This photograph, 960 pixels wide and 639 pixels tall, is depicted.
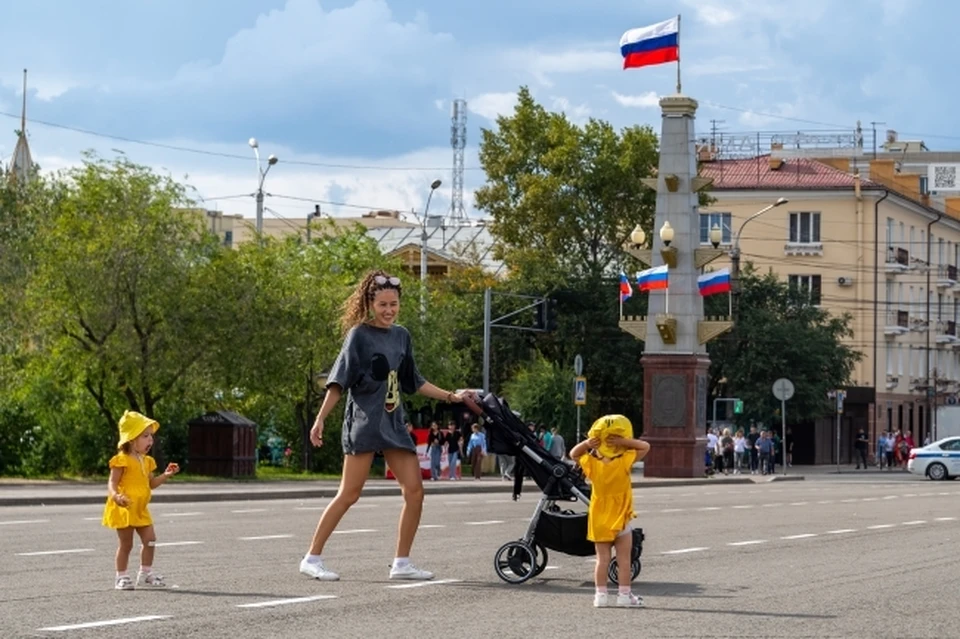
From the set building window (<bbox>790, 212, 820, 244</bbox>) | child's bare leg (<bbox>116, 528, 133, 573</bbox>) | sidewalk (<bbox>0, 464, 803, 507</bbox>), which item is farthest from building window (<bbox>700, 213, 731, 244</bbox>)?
child's bare leg (<bbox>116, 528, 133, 573</bbox>)

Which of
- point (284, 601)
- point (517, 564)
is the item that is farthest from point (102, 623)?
point (517, 564)

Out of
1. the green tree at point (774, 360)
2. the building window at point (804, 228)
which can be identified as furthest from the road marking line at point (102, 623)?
the building window at point (804, 228)

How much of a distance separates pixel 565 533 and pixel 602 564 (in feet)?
4.17

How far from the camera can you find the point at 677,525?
2295 centimetres

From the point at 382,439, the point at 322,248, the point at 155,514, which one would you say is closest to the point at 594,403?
the point at 322,248

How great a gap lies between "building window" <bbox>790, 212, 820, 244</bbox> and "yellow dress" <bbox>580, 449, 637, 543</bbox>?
7572 centimetres

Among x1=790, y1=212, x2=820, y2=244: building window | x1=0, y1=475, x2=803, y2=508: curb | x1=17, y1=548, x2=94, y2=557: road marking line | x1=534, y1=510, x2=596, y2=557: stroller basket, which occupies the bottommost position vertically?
x1=0, y1=475, x2=803, y2=508: curb

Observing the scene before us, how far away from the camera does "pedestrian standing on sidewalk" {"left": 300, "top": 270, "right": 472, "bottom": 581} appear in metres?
12.9

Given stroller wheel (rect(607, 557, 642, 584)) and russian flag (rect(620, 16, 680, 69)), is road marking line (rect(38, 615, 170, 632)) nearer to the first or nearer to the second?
stroller wheel (rect(607, 557, 642, 584))

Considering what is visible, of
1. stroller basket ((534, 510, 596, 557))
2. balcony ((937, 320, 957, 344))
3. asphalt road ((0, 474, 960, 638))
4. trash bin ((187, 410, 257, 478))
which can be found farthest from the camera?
balcony ((937, 320, 957, 344))

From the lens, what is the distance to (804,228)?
3435 inches

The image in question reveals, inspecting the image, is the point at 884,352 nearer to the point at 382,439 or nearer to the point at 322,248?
the point at 322,248

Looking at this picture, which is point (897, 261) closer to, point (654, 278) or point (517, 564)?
point (654, 278)

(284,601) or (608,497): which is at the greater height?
(608,497)
